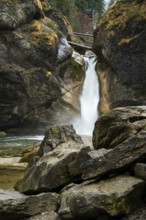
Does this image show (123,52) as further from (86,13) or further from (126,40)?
→ (86,13)

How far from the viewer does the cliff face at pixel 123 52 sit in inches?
1507

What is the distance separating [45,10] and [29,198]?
39779 millimetres

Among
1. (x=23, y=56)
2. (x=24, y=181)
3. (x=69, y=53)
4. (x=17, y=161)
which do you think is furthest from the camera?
(x=69, y=53)

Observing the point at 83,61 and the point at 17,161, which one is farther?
the point at 83,61

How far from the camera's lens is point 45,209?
40.0ft

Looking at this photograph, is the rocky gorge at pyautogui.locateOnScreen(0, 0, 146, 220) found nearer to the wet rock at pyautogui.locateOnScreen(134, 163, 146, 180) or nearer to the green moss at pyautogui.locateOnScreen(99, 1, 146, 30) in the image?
the green moss at pyautogui.locateOnScreen(99, 1, 146, 30)

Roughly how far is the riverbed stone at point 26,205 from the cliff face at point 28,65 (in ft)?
91.5

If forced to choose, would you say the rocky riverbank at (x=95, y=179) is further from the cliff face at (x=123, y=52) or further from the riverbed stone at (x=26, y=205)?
the cliff face at (x=123, y=52)

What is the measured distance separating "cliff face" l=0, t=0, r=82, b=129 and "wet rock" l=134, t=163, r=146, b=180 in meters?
29.3

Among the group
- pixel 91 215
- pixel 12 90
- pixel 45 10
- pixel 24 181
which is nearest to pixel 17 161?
pixel 24 181

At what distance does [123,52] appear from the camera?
39062 mm

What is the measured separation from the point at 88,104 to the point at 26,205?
105 feet

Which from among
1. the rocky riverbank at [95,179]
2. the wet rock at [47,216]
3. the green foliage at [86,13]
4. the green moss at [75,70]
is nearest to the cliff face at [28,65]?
the green moss at [75,70]

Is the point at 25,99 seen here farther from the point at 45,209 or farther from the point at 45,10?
the point at 45,209
